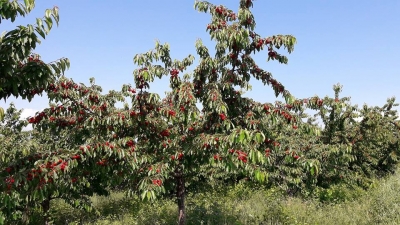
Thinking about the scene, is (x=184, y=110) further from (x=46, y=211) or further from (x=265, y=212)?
(x=46, y=211)

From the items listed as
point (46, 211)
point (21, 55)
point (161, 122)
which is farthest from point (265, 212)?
point (21, 55)

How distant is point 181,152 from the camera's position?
5.55m

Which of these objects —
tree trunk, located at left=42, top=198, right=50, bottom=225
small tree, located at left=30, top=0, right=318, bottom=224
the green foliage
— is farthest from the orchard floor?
the green foliage

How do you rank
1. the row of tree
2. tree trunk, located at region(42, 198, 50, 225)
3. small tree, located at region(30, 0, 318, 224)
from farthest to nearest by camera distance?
tree trunk, located at region(42, 198, 50, 225)
small tree, located at region(30, 0, 318, 224)
the row of tree

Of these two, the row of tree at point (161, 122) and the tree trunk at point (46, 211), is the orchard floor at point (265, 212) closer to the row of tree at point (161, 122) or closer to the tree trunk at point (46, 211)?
the tree trunk at point (46, 211)

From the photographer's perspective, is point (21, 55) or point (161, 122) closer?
point (21, 55)

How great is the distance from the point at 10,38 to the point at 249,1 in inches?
169

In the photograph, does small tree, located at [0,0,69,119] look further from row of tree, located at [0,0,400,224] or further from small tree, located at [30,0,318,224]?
small tree, located at [30,0,318,224]

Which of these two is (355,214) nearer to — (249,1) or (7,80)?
(249,1)

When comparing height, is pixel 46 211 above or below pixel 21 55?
below

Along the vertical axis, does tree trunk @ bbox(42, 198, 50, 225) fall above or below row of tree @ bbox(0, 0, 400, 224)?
below

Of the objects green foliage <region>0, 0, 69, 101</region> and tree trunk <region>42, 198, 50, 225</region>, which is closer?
green foliage <region>0, 0, 69, 101</region>

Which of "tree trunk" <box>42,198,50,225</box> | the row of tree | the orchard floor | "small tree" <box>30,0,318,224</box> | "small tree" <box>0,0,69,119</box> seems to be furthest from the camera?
"tree trunk" <box>42,198,50,225</box>

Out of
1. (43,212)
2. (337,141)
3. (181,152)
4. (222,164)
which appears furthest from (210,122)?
(337,141)
